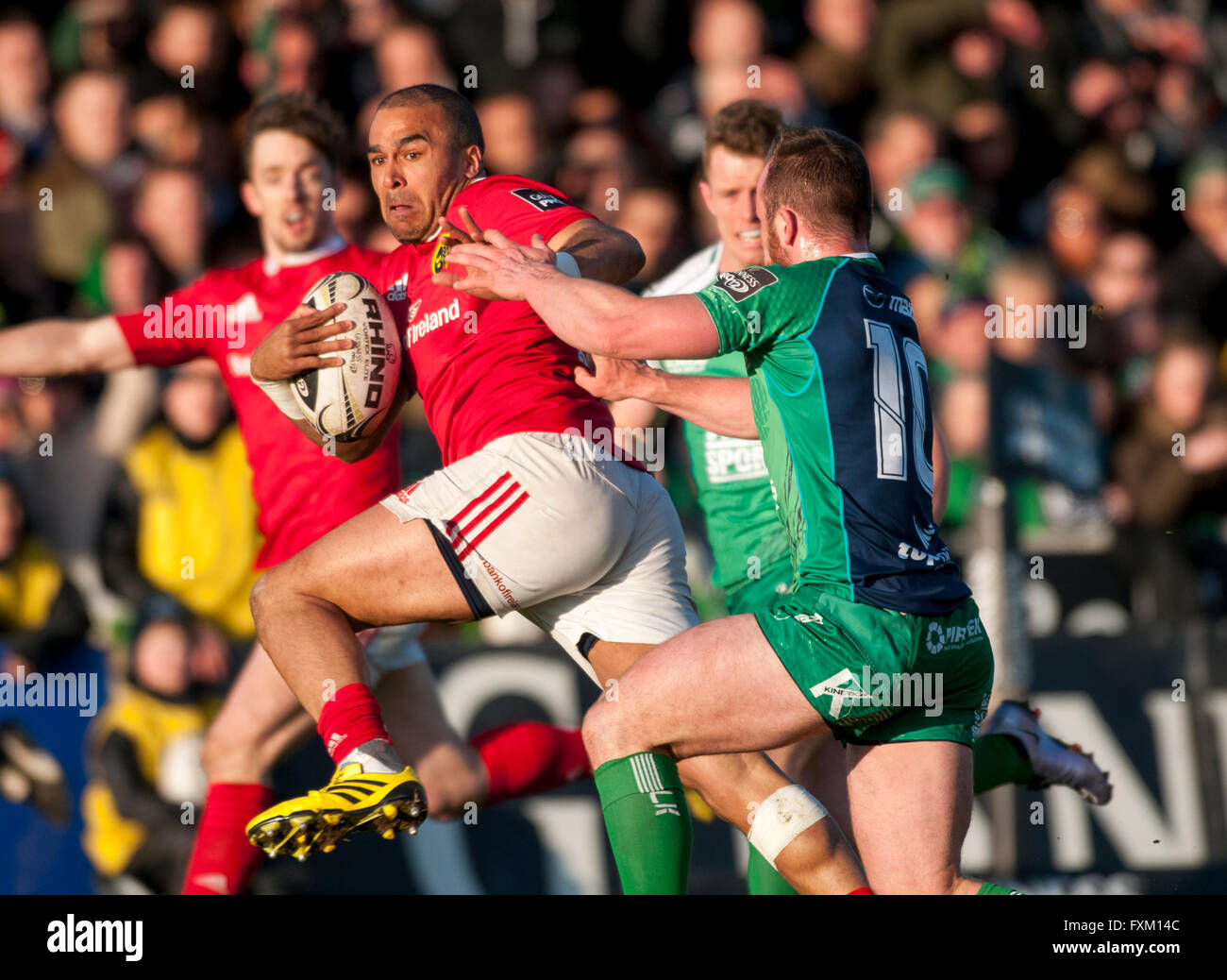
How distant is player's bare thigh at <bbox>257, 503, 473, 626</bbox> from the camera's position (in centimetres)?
461

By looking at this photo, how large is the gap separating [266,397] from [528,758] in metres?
1.73

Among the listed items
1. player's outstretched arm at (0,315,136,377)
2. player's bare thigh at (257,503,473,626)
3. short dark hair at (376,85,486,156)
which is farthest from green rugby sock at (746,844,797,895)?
player's outstretched arm at (0,315,136,377)

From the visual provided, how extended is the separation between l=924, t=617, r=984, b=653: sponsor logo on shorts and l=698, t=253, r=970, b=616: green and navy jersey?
5 cm

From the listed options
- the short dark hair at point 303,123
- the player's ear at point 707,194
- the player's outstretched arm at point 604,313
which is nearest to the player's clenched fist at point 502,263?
the player's outstretched arm at point 604,313

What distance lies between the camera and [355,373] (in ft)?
16.3

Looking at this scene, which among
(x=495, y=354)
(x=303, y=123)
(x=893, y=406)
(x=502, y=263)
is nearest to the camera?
(x=893, y=406)

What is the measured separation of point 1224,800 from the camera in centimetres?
776

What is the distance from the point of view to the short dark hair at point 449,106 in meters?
5.11

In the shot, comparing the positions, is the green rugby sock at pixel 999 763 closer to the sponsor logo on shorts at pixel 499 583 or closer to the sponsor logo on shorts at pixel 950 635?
the sponsor logo on shorts at pixel 950 635

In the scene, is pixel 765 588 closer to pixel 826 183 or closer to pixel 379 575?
pixel 379 575

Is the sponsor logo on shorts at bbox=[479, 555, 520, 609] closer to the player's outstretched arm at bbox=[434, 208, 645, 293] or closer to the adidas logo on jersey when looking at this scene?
the player's outstretched arm at bbox=[434, 208, 645, 293]

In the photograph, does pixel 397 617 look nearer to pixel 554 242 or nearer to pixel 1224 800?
pixel 554 242

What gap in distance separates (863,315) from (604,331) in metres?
0.72

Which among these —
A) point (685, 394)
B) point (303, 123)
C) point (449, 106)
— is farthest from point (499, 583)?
point (303, 123)
